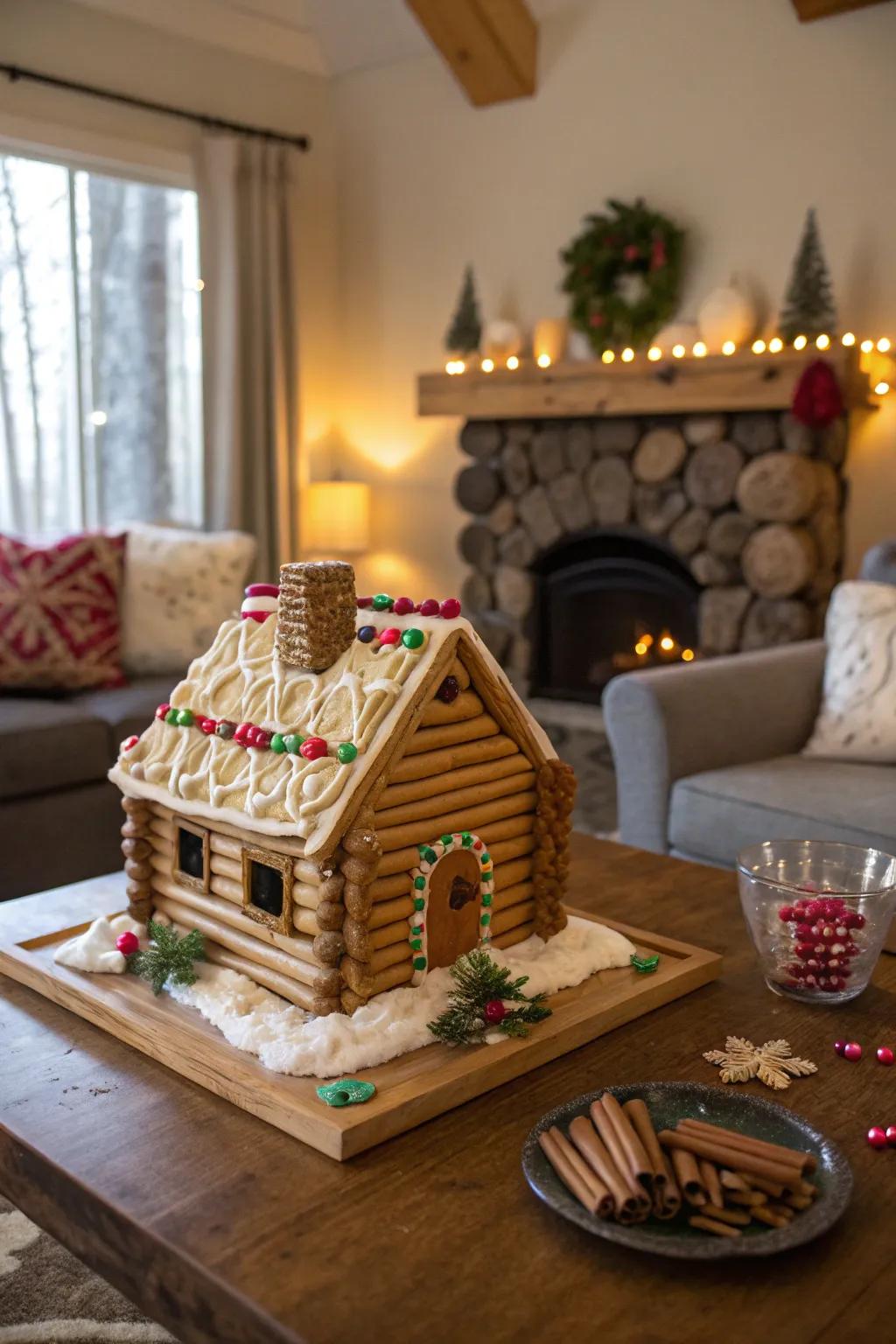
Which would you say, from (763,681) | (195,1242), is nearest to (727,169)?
(763,681)

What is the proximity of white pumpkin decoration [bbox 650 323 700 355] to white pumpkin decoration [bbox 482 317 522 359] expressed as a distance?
0.62m

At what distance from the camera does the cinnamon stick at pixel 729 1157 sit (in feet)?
3.26

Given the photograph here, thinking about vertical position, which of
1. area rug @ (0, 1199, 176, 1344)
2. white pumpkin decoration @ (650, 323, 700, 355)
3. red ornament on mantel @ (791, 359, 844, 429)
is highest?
white pumpkin decoration @ (650, 323, 700, 355)

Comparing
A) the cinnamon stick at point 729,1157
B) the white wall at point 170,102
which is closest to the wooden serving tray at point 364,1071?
the cinnamon stick at point 729,1157

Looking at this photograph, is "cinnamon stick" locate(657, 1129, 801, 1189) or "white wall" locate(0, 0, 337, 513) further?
"white wall" locate(0, 0, 337, 513)

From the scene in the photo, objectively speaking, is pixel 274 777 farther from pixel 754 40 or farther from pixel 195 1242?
pixel 754 40

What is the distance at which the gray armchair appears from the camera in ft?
7.81

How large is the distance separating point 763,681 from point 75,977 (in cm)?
184

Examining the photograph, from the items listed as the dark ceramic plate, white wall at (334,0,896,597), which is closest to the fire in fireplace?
white wall at (334,0,896,597)

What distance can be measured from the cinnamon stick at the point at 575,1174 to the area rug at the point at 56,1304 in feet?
2.32

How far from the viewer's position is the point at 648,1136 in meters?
1.05

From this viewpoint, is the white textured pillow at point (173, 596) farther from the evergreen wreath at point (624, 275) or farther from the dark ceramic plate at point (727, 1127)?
the dark ceramic plate at point (727, 1127)

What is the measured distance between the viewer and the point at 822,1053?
1.29 m

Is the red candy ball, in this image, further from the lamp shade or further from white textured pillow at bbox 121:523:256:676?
the lamp shade
